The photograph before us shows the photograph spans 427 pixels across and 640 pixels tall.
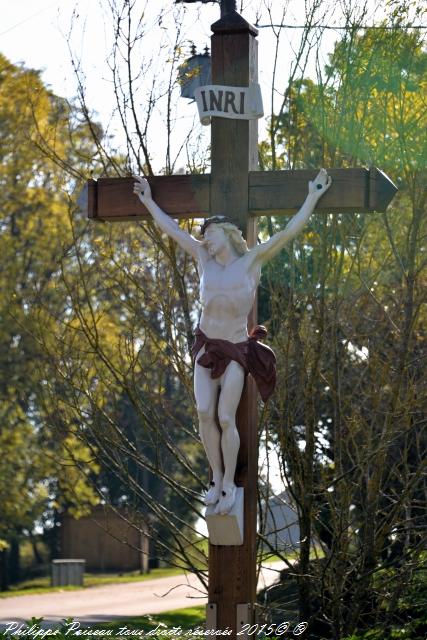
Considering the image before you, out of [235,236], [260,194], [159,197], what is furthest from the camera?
[159,197]

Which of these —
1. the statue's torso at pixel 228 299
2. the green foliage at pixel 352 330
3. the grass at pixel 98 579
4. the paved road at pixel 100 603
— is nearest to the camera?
the statue's torso at pixel 228 299

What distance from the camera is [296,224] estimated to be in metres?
6.92

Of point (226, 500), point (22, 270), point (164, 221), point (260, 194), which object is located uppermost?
point (22, 270)

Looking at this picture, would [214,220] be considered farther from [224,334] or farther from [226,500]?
[226,500]

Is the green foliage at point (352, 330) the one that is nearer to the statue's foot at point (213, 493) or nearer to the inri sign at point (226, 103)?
the inri sign at point (226, 103)

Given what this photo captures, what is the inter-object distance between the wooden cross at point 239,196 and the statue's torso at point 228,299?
23cm

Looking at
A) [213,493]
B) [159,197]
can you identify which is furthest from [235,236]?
[213,493]

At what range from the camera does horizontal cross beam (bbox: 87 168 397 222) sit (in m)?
7.04

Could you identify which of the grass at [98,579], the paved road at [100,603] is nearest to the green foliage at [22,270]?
the grass at [98,579]

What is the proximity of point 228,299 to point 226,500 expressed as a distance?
0.98m

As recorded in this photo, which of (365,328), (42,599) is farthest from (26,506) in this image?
(365,328)

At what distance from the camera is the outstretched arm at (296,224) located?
6.85m

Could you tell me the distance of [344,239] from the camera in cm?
945

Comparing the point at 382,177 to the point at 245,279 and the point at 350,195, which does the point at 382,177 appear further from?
the point at 245,279
